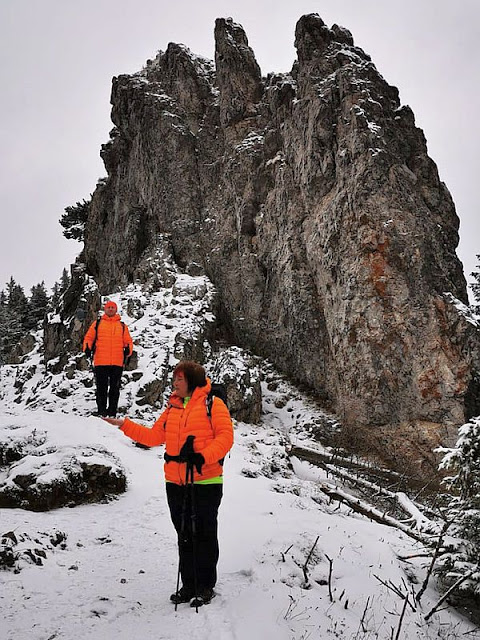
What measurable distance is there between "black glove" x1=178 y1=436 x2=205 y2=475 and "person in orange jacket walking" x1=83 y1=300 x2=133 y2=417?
5.90 metres

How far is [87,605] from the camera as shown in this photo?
11.9ft

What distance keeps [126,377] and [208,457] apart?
10765mm

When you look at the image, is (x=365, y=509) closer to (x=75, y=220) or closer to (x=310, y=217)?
(x=310, y=217)

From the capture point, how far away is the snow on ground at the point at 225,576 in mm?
3461

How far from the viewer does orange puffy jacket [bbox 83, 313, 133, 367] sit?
30.7 ft

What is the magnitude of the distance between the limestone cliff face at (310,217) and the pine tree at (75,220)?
6098mm

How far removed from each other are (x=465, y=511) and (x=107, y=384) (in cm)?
735

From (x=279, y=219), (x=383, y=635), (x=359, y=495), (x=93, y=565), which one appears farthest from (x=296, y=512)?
(x=279, y=219)

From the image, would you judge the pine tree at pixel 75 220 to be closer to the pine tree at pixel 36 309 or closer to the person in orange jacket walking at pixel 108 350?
the pine tree at pixel 36 309

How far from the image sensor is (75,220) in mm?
36719

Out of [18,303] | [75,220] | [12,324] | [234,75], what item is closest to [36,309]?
[12,324]

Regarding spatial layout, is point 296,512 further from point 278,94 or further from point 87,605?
point 278,94

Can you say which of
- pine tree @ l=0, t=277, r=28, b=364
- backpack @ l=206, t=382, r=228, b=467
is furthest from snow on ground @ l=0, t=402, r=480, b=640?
pine tree @ l=0, t=277, r=28, b=364

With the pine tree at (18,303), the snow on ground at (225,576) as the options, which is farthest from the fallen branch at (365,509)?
the pine tree at (18,303)
